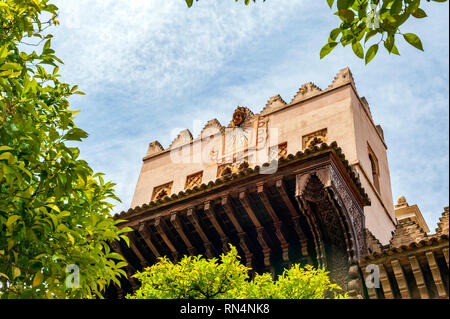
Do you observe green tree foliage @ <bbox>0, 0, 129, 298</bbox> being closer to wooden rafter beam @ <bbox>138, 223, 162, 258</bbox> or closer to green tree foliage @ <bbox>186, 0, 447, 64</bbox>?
green tree foliage @ <bbox>186, 0, 447, 64</bbox>

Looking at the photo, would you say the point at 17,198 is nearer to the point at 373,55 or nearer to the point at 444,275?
the point at 373,55

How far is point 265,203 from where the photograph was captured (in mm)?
12070

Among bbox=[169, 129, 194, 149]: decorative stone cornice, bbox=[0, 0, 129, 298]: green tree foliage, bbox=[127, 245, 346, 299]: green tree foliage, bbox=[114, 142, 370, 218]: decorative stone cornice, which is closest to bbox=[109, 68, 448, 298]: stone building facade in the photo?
bbox=[114, 142, 370, 218]: decorative stone cornice

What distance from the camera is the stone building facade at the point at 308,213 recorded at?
10.6 m

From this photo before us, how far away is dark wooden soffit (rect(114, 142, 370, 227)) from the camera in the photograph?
38.3 feet

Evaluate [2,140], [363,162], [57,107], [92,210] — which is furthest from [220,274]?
[363,162]

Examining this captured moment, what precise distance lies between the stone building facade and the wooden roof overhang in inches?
1.0

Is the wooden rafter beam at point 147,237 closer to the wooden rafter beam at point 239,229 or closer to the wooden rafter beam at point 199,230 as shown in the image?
the wooden rafter beam at point 199,230

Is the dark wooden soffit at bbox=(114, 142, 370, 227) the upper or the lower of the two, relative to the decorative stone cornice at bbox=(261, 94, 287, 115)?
lower

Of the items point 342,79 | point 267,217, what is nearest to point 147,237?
point 267,217

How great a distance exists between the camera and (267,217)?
12430 millimetres

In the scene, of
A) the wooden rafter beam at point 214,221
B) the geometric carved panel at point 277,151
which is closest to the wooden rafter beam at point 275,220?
the wooden rafter beam at point 214,221

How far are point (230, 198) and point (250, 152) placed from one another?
460 cm

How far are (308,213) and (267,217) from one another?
4.08ft
